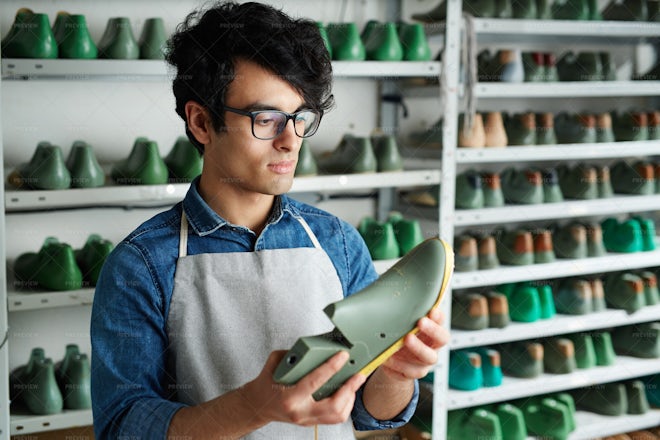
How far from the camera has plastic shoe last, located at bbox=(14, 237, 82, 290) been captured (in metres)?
1.79

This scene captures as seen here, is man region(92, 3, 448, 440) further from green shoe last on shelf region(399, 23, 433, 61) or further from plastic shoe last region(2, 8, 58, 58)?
green shoe last on shelf region(399, 23, 433, 61)

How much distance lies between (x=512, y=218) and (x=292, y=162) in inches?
54.1

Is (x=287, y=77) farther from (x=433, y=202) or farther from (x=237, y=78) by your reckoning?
(x=433, y=202)

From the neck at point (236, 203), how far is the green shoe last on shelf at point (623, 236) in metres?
1.78

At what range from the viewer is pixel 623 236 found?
8.38 ft

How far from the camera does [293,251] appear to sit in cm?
112

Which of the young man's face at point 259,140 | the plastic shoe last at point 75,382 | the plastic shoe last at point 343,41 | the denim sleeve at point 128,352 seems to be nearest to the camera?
the denim sleeve at point 128,352

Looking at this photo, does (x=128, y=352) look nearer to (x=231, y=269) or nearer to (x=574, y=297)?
(x=231, y=269)

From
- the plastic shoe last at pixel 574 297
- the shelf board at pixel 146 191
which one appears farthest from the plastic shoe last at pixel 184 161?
the plastic shoe last at pixel 574 297

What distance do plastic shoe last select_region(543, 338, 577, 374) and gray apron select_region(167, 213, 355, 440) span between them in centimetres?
151

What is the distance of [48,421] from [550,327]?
1509 millimetres

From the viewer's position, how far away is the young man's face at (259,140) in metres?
1.03

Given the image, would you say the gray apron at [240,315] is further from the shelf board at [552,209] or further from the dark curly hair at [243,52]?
the shelf board at [552,209]

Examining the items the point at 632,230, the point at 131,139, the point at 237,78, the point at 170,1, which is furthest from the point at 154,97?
the point at 632,230
